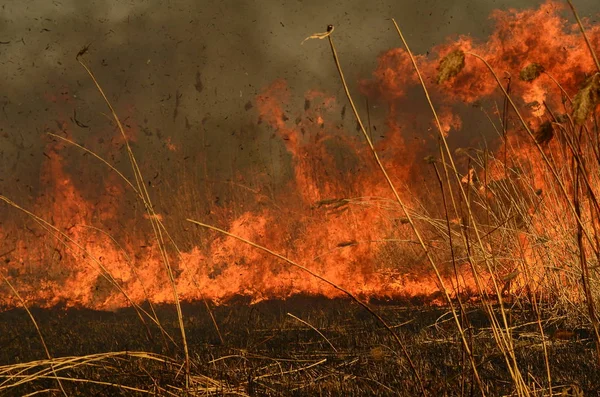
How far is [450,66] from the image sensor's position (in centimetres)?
103

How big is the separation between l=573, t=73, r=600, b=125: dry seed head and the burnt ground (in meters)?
0.66

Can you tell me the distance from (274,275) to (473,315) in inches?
180

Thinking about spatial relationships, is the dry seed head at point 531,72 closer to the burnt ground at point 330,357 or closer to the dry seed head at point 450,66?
the dry seed head at point 450,66

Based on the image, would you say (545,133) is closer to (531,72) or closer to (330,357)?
(531,72)

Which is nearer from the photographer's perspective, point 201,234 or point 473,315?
point 473,315

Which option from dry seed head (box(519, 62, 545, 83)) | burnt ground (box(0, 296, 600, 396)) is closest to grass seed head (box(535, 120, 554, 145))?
dry seed head (box(519, 62, 545, 83))

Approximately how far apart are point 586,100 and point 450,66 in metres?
0.20

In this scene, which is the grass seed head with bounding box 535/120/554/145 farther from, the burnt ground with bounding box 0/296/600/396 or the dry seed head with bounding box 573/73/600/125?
the burnt ground with bounding box 0/296/600/396

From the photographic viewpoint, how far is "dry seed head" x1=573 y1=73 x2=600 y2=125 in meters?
0.94

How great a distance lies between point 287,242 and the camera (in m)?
8.60

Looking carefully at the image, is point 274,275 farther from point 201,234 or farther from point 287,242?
point 201,234

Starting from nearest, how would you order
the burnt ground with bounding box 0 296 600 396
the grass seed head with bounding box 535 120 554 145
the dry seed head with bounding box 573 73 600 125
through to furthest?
the dry seed head with bounding box 573 73 600 125 < the grass seed head with bounding box 535 120 554 145 < the burnt ground with bounding box 0 296 600 396

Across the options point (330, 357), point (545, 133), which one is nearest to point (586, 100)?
point (545, 133)

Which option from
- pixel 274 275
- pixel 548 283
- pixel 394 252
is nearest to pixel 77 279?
pixel 274 275
